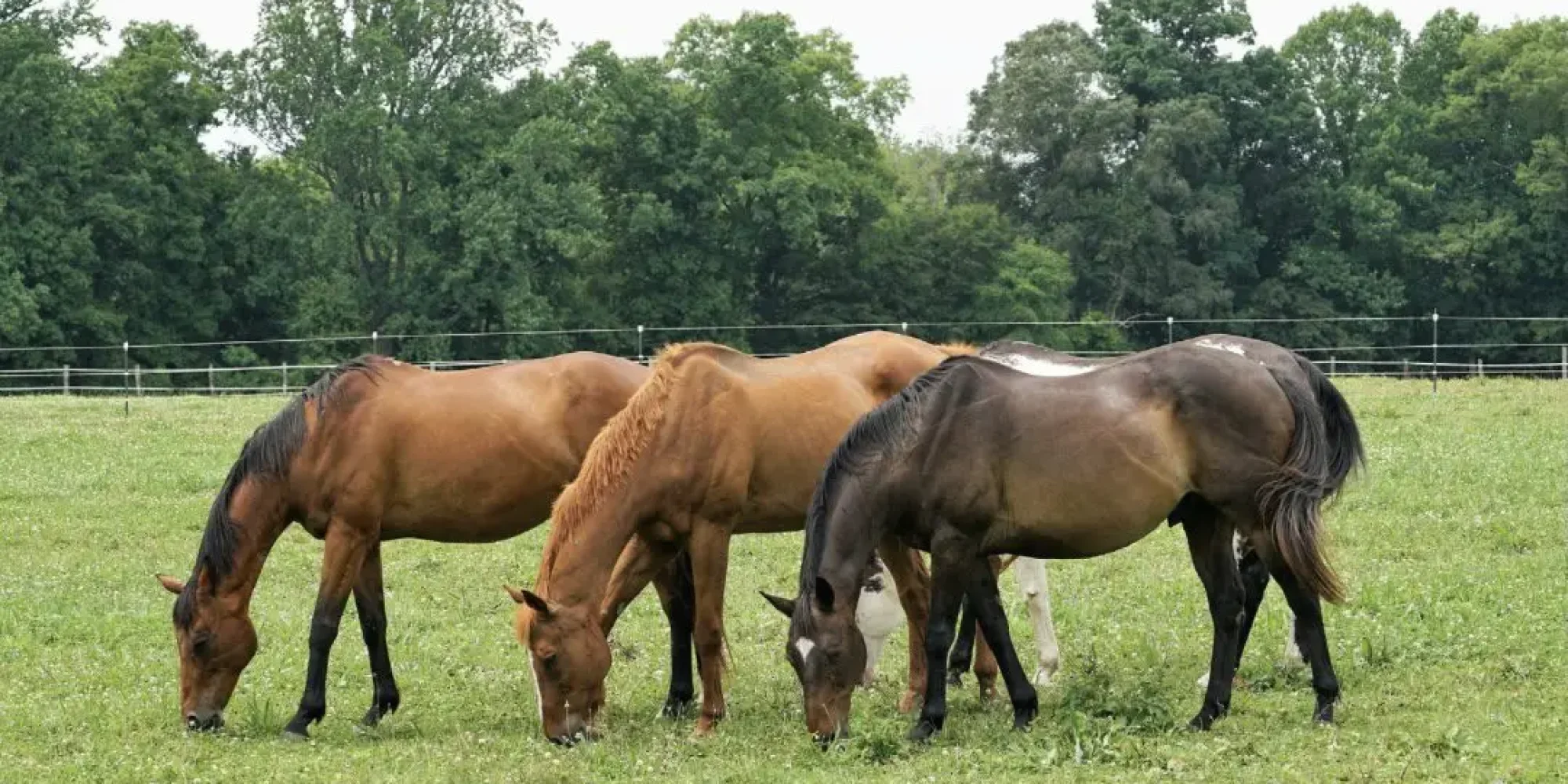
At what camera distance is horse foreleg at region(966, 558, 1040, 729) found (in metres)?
8.90

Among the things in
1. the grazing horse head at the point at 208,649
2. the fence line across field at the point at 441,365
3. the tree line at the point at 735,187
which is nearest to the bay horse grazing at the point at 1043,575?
the grazing horse head at the point at 208,649

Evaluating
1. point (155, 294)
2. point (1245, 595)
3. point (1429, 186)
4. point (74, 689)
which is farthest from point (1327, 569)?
point (1429, 186)

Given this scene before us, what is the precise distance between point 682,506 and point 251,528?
2.40 metres

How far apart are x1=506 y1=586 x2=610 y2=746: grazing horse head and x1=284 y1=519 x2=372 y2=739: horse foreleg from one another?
131 cm

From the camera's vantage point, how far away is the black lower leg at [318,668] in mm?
9602

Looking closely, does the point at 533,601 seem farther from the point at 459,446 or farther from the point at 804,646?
the point at 459,446

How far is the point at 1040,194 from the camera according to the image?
59.8 meters

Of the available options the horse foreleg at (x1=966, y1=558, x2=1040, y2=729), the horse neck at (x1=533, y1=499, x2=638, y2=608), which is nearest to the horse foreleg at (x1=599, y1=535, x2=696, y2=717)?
the horse neck at (x1=533, y1=499, x2=638, y2=608)

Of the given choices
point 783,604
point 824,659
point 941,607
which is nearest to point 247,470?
point 783,604

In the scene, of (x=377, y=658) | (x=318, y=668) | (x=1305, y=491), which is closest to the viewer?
(x=1305, y=491)

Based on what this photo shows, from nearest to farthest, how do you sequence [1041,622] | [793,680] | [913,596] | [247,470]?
1. [247,470]
2. [913,596]
3. [1041,622]
4. [793,680]

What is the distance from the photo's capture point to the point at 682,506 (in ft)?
31.4

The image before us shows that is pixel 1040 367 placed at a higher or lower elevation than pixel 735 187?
lower

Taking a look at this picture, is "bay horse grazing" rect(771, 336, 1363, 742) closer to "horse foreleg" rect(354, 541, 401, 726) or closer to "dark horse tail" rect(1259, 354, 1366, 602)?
"dark horse tail" rect(1259, 354, 1366, 602)
